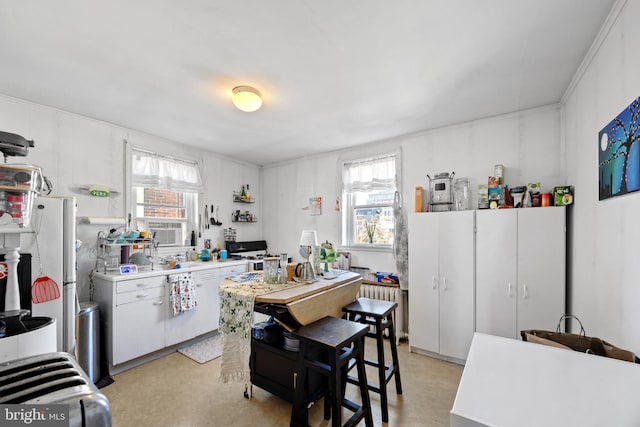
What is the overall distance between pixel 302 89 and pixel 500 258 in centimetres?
254

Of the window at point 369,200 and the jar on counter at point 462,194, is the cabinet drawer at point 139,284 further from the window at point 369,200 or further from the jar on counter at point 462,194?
the jar on counter at point 462,194

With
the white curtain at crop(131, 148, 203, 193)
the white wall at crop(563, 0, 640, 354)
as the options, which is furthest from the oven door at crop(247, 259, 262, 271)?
the white wall at crop(563, 0, 640, 354)

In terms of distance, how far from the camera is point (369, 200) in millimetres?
4129

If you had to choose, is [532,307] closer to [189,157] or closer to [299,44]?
[299,44]

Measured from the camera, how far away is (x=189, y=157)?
4.07 meters

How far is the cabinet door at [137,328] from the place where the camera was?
8.98 feet

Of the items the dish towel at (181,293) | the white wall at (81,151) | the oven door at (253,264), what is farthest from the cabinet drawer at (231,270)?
the white wall at (81,151)

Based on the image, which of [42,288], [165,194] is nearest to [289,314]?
[42,288]

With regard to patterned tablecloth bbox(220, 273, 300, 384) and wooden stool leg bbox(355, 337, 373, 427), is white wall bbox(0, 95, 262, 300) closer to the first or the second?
patterned tablecloth bbox(220, 273, 300, 384)

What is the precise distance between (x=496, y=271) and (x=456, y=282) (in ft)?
1.31

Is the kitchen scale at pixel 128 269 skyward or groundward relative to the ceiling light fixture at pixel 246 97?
groundward

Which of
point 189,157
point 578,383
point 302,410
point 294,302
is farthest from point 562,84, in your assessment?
point 189,157

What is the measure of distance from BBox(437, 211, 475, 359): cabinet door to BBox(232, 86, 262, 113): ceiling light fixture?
7.50 ft

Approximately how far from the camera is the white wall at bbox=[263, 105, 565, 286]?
289cm
